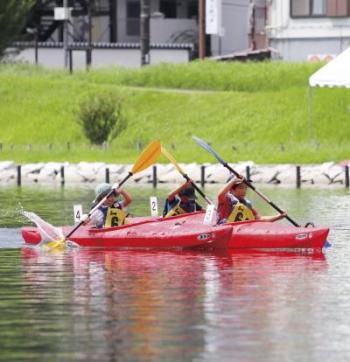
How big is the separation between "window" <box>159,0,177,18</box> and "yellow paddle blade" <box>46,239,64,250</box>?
52448 mm

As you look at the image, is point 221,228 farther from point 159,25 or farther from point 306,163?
point 159,25

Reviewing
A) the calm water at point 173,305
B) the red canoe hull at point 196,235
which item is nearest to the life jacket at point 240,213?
the red canoe hull at point 196,235

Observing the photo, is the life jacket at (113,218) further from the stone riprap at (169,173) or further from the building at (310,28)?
the building at (310,28)

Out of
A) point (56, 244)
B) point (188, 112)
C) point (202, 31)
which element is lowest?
point (56, 244)

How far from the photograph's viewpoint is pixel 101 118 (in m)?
57.8

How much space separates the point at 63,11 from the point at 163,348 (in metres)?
51.7

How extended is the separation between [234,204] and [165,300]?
7.31m

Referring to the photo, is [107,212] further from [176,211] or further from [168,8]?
[168,8]

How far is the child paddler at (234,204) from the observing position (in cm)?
3055

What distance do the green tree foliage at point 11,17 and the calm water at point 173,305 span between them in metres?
33.1

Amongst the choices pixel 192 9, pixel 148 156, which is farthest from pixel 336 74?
pixel 192 9

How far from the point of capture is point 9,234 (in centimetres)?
3403

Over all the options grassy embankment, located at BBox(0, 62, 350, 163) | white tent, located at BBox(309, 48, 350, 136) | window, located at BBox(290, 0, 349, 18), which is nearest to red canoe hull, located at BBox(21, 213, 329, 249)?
white tent, located at BBox(309, 48, 350, 136)

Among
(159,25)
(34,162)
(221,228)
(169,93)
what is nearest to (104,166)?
(34,162)
